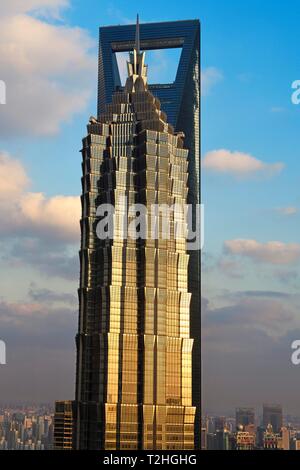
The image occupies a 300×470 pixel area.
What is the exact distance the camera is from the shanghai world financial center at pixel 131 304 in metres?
114

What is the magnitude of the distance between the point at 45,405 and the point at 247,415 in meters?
56.6

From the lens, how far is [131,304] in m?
118

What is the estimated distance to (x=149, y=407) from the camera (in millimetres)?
113438

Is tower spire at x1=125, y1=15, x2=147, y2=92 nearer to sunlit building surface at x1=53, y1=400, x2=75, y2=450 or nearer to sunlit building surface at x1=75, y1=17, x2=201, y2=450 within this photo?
sunlit building surface at x1=75, y1=17, x2=201, y2=450

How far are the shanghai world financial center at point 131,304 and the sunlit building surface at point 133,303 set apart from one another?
0.52ft

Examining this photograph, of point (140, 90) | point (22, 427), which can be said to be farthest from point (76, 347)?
point (140, 90)

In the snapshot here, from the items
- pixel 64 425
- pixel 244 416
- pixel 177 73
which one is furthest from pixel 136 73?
pixel 244 416

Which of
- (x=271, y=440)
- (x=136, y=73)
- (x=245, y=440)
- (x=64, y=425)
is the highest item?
(x=136, y=73)

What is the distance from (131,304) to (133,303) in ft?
1.28

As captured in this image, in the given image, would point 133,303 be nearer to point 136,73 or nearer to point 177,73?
point 136,73

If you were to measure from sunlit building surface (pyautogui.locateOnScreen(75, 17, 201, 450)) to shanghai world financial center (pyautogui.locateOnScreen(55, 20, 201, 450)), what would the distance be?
16 cm

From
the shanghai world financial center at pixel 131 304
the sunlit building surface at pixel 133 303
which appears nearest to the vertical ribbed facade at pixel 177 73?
the shanghai world financial center at pixel 131 304

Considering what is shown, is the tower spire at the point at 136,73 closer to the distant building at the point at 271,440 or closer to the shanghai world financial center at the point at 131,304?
the shanghai world financial center at the point at 131,304

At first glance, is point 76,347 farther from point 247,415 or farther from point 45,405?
point 247,415
